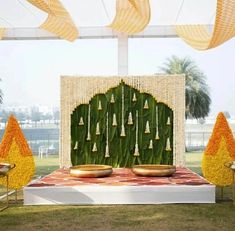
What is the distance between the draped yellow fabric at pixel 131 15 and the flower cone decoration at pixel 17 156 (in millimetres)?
2025

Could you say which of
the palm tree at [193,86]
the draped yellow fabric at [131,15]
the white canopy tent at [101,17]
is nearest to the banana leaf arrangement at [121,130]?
the draped yellow fabric at [131,15]

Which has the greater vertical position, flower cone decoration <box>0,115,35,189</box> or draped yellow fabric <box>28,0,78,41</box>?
draped yellow fabric <box>28,0,78,41</box>

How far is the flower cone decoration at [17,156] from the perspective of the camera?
6.32 meters

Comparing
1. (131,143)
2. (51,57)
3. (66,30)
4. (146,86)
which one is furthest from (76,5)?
(51,57)

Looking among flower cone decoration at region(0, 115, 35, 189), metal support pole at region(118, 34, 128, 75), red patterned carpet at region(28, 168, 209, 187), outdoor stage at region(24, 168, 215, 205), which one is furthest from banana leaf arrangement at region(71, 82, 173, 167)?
metal support pole at region(118, 34, 128, 75)

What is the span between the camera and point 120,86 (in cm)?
803

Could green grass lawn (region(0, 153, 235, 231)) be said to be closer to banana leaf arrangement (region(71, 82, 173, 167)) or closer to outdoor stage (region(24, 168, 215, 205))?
outdoor stage (region(24, 168, 215, 205))

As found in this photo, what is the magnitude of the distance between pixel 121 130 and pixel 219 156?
6.87 feet

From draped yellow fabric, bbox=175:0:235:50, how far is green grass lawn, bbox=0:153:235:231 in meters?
1.99

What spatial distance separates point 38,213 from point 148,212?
1236 mm

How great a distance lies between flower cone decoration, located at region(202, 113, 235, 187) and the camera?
20.9 feet

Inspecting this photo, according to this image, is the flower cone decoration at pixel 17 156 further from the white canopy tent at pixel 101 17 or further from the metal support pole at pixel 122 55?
the metal support pole at pixel 122 55

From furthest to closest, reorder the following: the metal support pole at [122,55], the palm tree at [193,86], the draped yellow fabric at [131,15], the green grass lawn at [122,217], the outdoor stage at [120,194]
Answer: the palm tree at [193,86], the metal support pole at [122,55], the outdoor stage at [120,194], the draped yellow fabric at [131,15], the green grass lawn at [122,217]

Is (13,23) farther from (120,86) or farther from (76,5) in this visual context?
(120,86)
